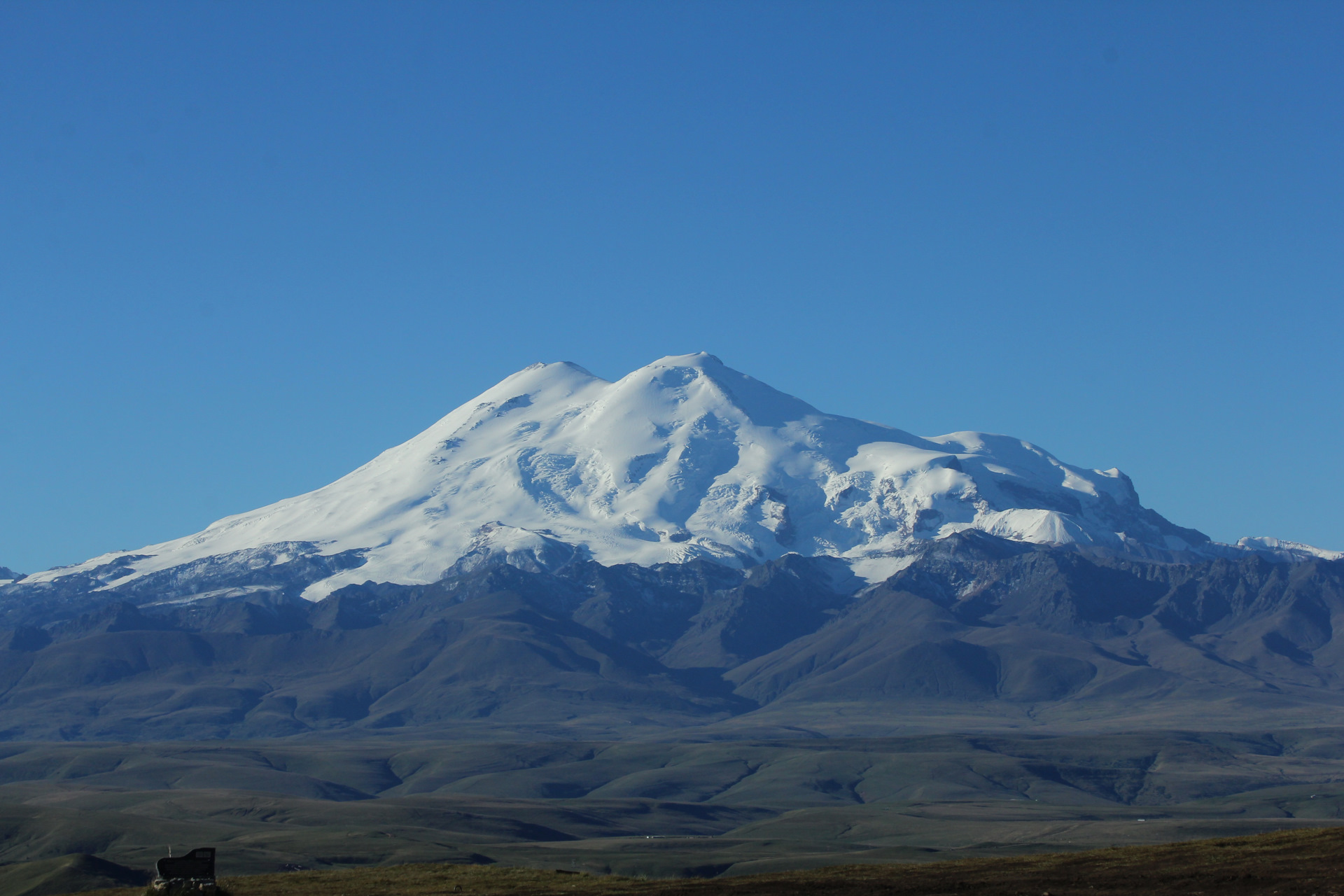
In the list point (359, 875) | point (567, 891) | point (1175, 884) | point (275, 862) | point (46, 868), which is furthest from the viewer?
point (275, 862)

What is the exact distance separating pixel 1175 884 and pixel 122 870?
14059 centimetres

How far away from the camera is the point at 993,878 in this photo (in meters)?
73.3

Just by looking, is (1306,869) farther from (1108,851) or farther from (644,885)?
(644,885)

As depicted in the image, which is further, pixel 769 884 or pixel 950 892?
pixel 769 884

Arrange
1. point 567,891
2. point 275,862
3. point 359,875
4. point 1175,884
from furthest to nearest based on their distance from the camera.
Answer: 1. point 275,862
2. point 359,875
3. point 567,891
4. point 1175,884

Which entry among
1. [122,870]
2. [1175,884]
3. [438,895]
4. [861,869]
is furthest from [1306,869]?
[122,870]

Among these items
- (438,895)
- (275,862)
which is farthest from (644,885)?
(275,862)

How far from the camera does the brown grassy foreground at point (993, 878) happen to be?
2621 inches

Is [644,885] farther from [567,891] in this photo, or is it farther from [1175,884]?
[1175,884]

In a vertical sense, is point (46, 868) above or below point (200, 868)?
below

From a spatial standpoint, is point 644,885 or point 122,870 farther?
point 122,870

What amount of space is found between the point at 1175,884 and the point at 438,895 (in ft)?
106

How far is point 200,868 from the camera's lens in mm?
69062

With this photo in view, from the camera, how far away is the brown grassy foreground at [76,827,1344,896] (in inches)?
2621
